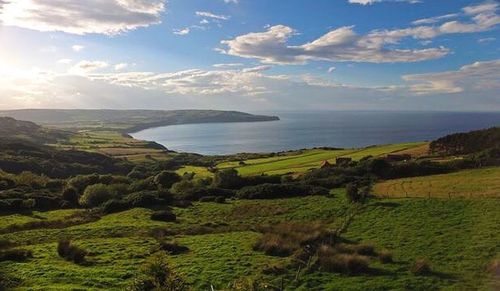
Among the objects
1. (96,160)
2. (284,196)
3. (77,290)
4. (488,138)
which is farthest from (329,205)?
(96,160)

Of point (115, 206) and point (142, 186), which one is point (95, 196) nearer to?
point (142, 186)

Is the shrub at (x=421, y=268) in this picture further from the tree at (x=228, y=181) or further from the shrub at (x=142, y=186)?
the shrub at (x=142, y=186)

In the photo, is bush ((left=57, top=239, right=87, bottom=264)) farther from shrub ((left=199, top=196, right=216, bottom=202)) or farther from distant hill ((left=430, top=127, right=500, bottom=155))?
distant hill ((left=430, top=127, right=500, bottom=155))

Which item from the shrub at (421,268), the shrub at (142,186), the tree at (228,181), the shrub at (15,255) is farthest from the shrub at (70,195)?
the shrub at (421,268)

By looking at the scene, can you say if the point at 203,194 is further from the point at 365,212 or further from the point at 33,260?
the point at 33,260

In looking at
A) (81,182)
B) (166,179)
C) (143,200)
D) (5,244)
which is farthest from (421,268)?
(81,182)
